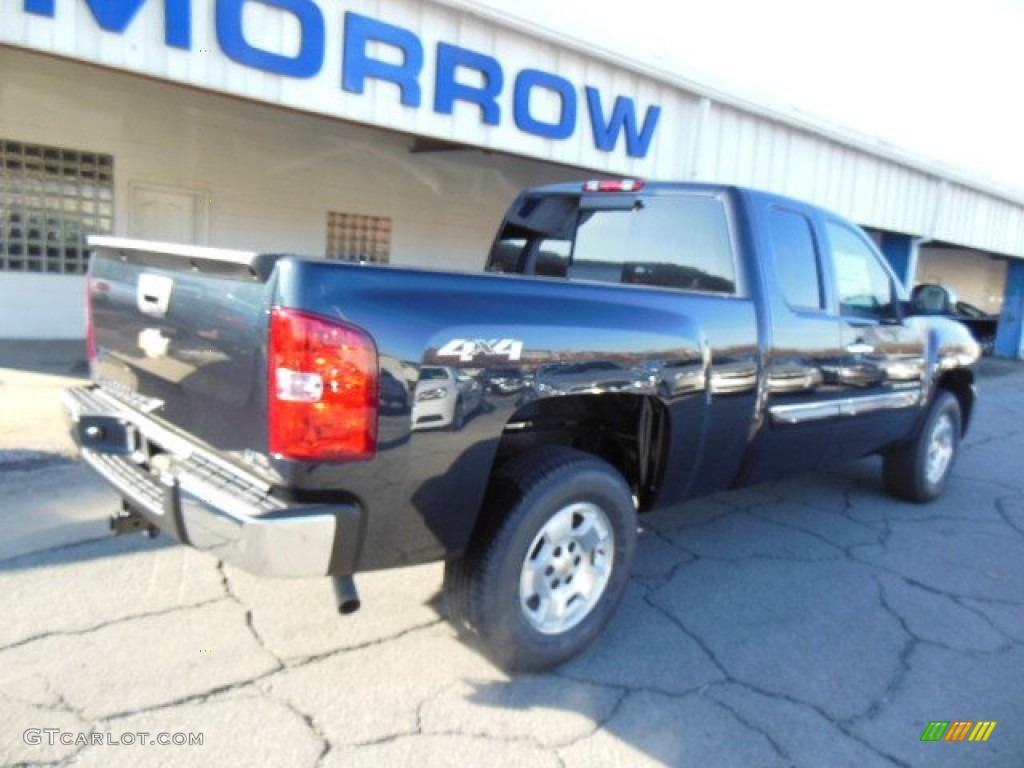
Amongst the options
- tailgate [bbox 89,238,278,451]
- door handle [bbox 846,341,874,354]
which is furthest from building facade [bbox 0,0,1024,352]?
door handle [bbox 846,341,874,354]

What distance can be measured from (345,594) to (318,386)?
0.71 meters

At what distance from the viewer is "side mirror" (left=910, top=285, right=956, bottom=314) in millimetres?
5004

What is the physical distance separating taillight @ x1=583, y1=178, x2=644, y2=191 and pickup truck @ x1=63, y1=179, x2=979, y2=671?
2cm

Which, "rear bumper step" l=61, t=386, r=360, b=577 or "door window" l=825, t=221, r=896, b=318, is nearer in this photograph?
"rear bumper step" l=61, t=386, r=360, b=577

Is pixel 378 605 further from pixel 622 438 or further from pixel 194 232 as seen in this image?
pixel 194 232

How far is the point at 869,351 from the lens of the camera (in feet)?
14.7

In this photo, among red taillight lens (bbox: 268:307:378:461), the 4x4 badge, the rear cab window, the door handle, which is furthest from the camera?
the door handle

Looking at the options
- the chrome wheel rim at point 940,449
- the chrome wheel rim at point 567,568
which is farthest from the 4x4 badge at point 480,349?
the chrome wheel rim at point 940,449

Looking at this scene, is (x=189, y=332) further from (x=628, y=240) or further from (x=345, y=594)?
(x=628, y=240)

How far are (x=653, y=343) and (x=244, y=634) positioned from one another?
204 centimetres

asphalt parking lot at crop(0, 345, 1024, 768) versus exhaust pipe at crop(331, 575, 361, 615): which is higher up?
exhaust pipe at crop(331, 575, 361, 615)

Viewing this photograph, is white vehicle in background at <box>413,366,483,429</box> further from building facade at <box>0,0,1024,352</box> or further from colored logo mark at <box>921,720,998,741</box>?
building facade at <box>0,0,1024,352</box>

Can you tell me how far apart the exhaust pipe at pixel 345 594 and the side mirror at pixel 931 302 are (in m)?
4.30

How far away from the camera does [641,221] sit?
3.92 metres
